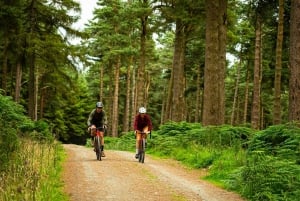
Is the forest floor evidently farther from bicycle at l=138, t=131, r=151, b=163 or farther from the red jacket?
the red jacket

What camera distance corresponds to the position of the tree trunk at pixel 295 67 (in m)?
13.5

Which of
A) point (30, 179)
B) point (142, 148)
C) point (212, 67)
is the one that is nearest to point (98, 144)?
point (142, 148)

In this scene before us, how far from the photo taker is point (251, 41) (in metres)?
38.6

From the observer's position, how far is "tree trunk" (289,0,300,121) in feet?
44.2

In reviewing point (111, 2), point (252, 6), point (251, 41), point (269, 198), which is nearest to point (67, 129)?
point (111, 2)

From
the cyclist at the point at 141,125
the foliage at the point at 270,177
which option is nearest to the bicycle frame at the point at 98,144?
the cyclist at the point at 141,125

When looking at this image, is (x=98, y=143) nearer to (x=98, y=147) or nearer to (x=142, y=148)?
(x=98, y=147)

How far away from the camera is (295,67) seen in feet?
44.7

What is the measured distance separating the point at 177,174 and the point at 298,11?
220 inches

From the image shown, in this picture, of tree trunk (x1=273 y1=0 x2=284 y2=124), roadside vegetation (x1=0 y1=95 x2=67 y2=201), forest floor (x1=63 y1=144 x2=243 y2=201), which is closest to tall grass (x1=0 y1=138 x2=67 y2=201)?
roadside vegetation (x1=0 y1=95 x2=67 y2=201)

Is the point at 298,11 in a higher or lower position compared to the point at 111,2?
lower

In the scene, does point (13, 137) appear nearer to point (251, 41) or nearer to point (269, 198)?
point (269, 198)

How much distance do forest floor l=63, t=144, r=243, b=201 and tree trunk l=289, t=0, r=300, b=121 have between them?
306cm

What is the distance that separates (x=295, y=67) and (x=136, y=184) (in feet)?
19.8
